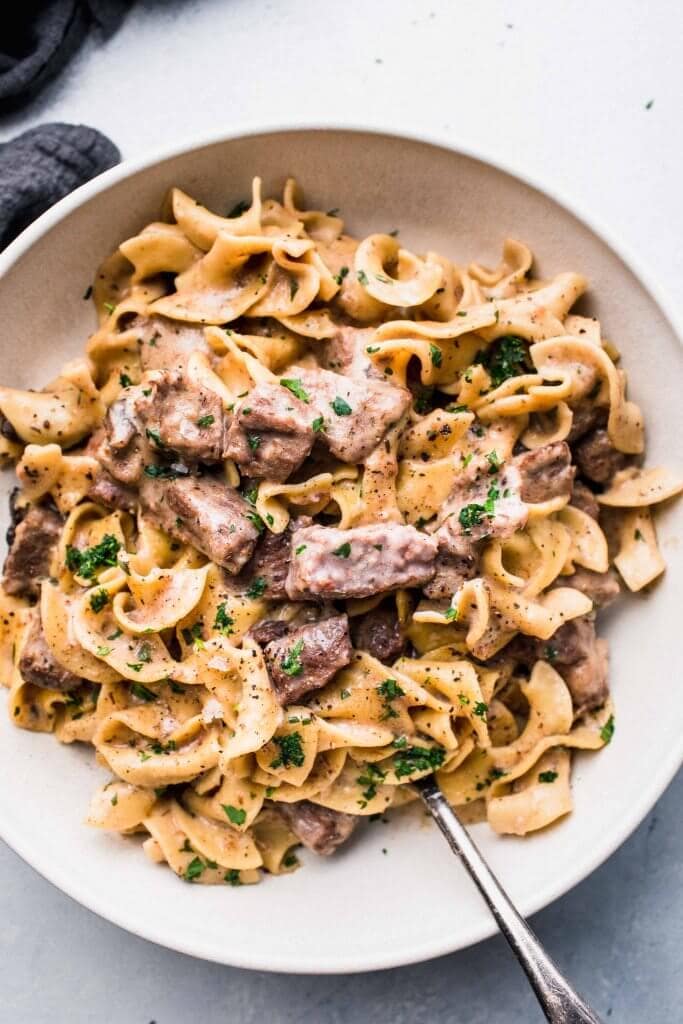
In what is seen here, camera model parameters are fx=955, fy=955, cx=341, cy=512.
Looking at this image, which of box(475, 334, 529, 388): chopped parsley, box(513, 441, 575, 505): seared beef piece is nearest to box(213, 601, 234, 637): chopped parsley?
box(513, 441, 575, 505): seared beef piece

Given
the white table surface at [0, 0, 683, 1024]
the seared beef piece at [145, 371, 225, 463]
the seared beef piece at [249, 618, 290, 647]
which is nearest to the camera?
the seared beef piece at [145, 371, 225, 463]

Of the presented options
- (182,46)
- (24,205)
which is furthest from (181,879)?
(182,46)

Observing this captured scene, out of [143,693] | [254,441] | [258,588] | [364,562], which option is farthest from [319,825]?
[254,441]

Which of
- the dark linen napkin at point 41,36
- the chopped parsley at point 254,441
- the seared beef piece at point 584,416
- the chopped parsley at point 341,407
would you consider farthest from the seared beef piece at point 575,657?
the dark linen napkin at point 41,36

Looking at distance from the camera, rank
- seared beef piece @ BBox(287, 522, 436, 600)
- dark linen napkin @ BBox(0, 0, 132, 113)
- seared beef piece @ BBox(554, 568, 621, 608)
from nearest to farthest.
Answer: seared beef piece @ BBox(287, 522, 436, 600)
seared beef piece @ BBox(554, 568, 621, 608)
dark linen napkin @ BBox(0, 0, 132, 113)

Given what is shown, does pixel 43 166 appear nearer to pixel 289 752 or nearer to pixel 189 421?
pixel 189 421

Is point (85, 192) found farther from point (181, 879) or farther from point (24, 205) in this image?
point (181, 879)

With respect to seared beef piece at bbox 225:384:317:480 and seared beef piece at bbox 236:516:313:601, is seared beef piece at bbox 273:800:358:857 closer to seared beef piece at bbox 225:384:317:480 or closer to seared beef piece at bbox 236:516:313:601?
Answer: seared beef piece at bbox 236:516:313:601
